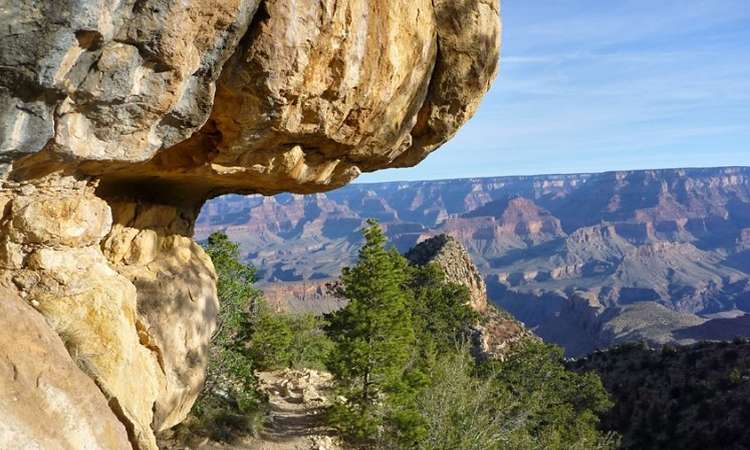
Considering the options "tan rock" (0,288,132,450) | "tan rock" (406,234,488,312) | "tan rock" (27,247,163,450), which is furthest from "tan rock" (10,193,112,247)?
"tan rock" (406,234,488,312)

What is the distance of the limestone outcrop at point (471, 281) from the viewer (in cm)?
7131

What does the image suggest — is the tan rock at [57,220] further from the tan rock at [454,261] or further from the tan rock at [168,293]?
the tan rock at [454,261]

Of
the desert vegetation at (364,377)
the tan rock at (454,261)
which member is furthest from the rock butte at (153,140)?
the tan rock at (454,261)

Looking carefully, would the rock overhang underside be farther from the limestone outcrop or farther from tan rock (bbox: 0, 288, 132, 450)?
the limestone outcrop

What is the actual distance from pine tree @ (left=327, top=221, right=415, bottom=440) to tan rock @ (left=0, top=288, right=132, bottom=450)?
1373cm

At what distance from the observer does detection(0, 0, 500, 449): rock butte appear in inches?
256

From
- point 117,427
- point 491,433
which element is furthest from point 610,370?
point 117,427

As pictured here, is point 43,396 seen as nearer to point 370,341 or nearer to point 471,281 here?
point 370,341

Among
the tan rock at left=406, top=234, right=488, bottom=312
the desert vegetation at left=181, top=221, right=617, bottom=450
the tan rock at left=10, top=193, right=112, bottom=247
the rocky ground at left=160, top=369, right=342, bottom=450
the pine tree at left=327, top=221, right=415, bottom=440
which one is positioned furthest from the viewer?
the tan rock at left=406, top=234, right=488, bottom=312

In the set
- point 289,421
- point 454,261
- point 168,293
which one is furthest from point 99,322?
point 454,261

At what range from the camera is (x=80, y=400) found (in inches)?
278

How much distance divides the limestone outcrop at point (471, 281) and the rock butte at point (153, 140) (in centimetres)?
5584

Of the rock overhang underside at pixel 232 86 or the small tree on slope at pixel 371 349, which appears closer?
the rock overhang underside at pixel 232 86

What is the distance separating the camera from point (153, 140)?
329 inches
